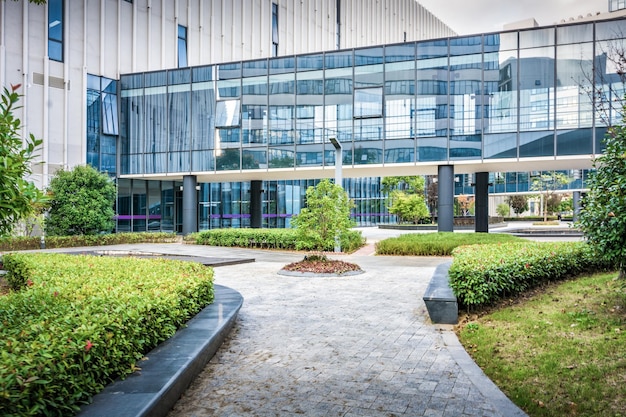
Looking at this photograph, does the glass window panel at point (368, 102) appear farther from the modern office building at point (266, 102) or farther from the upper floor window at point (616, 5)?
the upper floor window at point (616, 5)

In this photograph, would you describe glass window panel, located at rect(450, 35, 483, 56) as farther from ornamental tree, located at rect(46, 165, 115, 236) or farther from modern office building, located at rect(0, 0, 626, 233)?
ornamental tree, located at rect(46, 165, 115, 236)

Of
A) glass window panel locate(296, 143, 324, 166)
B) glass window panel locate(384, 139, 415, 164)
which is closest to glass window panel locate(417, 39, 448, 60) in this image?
glass window panel locate(384, 139, 415, 164)

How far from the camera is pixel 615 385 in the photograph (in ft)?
15.9

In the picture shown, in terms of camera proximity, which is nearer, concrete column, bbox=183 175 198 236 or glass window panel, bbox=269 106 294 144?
glass window panel, bbox=269 106 294 144

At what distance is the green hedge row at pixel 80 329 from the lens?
3.31m

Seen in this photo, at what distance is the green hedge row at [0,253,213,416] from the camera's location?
3.31m

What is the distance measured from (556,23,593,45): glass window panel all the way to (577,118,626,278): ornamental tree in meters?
17.1

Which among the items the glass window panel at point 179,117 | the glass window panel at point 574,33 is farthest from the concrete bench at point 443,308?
the glass window panel at point 179,117

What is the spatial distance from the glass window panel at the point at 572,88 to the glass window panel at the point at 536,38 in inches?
24.9

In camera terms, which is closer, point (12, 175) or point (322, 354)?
point (12, 175)

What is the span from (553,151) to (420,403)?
67.8 feet

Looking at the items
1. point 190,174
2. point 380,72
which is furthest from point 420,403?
point 190,174

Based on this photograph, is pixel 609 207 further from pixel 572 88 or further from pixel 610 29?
pixel 610 29

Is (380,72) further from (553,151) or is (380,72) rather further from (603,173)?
(603,173)
